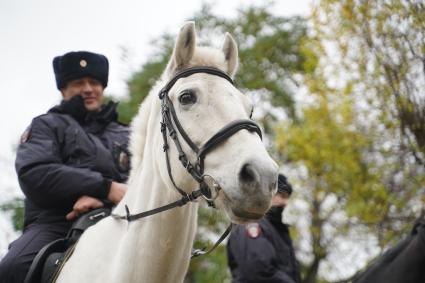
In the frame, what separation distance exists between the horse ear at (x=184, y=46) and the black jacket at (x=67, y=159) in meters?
1.27

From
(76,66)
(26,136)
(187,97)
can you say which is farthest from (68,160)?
(187,97)

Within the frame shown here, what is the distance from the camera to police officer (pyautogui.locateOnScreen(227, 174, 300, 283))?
6014 mm

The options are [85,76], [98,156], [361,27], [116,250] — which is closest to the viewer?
[116,250]

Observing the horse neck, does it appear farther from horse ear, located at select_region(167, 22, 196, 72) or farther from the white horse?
horse ear, located at select_region(167, 22, 196, 72)

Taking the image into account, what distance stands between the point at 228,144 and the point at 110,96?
723 inches

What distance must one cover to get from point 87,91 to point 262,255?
268 cm

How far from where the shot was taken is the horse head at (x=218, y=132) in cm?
276

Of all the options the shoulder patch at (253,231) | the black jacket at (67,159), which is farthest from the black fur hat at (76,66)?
the shoulder patch at (253,231)

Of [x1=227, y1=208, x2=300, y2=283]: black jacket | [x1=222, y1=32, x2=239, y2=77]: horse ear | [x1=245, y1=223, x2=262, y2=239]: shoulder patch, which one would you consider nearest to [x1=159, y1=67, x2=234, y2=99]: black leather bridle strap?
[x1=222, y1=32, x2=239, y2=77]: horse ear

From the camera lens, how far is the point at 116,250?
138 inches

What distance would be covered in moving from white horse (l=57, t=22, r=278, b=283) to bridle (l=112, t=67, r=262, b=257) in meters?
0.03

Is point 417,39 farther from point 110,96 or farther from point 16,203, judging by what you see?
point 110,96

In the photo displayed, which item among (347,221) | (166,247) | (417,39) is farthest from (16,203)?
(166,247)

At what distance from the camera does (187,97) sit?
10.7 feet
